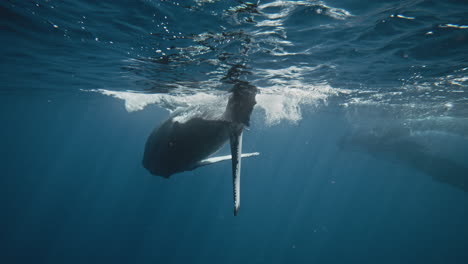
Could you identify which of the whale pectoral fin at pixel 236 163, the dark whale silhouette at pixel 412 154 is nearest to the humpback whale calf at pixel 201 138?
the whale pectoral fin at pixel 236 163

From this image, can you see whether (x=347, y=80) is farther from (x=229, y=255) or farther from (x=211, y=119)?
(x=229, y=255)

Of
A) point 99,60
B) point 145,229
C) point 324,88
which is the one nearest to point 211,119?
point 99,60

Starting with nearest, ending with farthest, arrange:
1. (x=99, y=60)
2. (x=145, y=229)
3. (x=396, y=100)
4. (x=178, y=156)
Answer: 1. (x=178, y=156)
2. (x=99, y=60)
3. (x=396, y=100)
4. (x=145, y=229)

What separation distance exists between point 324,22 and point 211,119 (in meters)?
5.59

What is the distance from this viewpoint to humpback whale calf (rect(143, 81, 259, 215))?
3.39m

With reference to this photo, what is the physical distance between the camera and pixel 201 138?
12.4 ft

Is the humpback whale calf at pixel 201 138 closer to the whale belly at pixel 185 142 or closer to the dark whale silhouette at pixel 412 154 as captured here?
→ the whale belly at pixel 185 142

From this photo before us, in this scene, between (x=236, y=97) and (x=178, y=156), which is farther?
(x=178, y=156)

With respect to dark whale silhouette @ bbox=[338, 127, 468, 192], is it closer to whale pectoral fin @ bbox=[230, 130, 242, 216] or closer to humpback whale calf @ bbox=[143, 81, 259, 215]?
humpback whale calf @ bbox=[143, 81, 259, 215]

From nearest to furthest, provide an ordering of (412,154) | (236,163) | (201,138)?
1. (236,163)
2. (201,138)
3. (412,154)

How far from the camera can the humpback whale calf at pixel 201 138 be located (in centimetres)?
339

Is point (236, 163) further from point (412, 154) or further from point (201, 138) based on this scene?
point (412, 154)

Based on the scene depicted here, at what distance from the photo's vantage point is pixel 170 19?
7055 mm

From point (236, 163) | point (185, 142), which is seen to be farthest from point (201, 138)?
point (236, 163)
